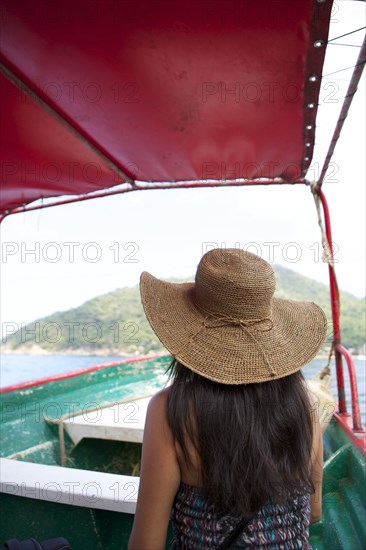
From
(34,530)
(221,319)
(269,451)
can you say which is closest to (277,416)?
(269,451)

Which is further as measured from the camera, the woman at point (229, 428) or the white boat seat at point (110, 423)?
the white boat seat at point (110, 423)

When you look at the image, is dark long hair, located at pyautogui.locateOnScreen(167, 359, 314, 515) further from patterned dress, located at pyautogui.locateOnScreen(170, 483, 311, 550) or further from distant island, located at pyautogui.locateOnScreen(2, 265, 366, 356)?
distant island, located at pyautogui.locateOnScreen(2, 265, 366, 356)

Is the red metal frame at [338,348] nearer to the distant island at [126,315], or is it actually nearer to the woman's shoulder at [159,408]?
the woman's shoulder at [159,408]

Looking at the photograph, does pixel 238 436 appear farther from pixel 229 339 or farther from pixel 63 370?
pixel 63 370

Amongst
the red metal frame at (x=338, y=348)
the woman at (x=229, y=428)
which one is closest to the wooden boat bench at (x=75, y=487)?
the woman at (x=229, y=428)

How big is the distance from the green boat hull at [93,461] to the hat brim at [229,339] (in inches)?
28.9

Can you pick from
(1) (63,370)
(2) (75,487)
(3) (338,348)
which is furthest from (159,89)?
(1) (63,370)

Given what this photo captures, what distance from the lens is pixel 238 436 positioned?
0.87 m

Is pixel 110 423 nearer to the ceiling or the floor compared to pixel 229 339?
nearer to the floor

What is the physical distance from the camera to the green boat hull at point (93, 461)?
135cm

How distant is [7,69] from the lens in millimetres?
→ 1609

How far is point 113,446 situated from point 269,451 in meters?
2.29

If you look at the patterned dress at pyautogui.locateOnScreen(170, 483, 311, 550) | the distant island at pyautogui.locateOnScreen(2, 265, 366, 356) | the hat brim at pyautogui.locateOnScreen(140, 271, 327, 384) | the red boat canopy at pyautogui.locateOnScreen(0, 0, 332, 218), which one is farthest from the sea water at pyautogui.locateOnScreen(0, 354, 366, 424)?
the distant island at pyautogui.locateOnScreen(2, 265, 366, 356)

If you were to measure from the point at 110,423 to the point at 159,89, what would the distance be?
1.79 m
